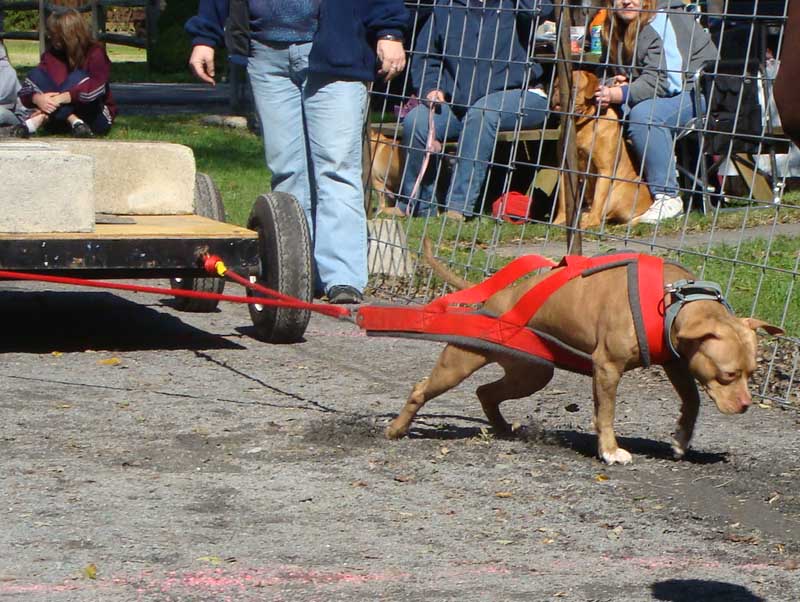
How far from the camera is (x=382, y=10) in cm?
678

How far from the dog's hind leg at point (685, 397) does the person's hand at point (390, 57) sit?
2798mm

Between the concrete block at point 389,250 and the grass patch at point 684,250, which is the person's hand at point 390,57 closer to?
the grass patch at point 684,250

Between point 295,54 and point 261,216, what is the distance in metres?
1.05

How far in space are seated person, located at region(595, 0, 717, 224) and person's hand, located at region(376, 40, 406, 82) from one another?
4.68 ft

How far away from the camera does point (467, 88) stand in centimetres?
827

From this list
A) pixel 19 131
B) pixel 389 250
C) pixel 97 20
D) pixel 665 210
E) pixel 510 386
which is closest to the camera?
pixel 510 386

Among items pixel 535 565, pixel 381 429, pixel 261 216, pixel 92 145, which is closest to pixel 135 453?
pixel 381 429

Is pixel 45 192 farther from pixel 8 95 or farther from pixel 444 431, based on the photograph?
pixel 8 95

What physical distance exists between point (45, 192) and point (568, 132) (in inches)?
100

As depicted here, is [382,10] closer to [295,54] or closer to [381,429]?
[295,54]

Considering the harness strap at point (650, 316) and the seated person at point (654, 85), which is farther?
the seated person at point (654, 85)

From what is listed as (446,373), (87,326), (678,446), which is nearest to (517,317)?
(446,373)


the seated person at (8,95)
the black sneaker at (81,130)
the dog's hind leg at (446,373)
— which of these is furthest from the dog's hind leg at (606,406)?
the black sneaker at (81,130)

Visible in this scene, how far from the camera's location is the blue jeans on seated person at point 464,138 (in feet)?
25.9
